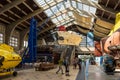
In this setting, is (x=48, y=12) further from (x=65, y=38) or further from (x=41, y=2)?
(x=41, y=2)

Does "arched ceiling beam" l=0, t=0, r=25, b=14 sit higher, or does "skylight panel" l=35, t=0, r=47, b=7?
"skylight panel" l=35, t=0, r=47, b=7

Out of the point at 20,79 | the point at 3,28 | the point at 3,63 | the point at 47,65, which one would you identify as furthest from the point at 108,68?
the point at 3,28

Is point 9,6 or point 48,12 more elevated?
point 48,12

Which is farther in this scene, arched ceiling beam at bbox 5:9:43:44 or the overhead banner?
the overhead banner

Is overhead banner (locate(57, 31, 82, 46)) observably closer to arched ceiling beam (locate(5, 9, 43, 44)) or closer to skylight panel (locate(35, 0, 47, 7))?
arched ceiling beam (locate(5, 9, 43, 44))

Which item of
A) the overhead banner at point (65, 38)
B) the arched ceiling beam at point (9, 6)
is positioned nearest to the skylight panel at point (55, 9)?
the overhead banner at point (65, 38)

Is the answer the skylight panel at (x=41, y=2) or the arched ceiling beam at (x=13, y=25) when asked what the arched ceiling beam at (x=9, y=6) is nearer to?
the skylight panel at (x=41, y=2)

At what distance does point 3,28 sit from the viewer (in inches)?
1698

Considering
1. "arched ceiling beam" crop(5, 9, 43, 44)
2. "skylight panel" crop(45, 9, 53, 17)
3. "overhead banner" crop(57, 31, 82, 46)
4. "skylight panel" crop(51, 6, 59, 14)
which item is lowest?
"overhead banner" crop(57, 31, 82, 46)

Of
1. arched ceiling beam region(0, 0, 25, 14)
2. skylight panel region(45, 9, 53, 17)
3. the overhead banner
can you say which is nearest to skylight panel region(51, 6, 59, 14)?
skylight panel region(45, 9, 53, 17)

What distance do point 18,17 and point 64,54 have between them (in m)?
12.4

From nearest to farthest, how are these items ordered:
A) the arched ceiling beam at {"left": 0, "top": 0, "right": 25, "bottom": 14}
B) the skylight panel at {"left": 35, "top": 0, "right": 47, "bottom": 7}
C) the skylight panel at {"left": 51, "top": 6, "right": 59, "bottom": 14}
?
the arched ceiling beam at {"left": 0, "top": 0, "right": 25, "bottom": 14}
the skylight panel at {"left": 35, "top": 0, "right": 47, "bottom": 7}
the skylight panel at {"left": 51, "top": 6, "right": 59, "bottom": 14}

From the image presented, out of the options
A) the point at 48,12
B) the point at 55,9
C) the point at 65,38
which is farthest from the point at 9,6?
the point at 55,9

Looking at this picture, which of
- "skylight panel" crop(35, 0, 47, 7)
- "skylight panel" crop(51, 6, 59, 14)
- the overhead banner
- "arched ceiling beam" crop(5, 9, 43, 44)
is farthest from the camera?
"skylight panel" crop(51, 6, 59, 14)
